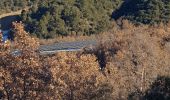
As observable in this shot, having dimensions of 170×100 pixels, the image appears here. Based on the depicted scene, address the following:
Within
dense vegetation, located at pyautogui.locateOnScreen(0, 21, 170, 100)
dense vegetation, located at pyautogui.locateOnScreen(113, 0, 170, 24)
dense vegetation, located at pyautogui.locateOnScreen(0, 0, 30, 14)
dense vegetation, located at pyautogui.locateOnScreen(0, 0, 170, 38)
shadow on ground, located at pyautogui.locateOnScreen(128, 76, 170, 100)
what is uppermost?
dense vegetation, located at pyautogui.locateOnScreen(0, 21, 170, 100)

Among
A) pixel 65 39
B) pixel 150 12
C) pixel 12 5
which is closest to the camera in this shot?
pixel 150 12

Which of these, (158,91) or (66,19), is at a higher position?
(158,91)

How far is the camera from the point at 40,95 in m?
21.0

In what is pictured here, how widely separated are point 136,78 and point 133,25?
2297cm

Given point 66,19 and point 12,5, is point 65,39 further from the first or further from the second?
point 12,5

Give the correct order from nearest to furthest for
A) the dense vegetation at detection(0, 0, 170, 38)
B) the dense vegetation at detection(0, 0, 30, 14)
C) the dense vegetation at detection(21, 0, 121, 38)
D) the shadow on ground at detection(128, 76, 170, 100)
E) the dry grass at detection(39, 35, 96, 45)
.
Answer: the shadow on ground at detection(128, 76, 170, 100) < the dry grass at detection(39, 35, 96, 45) < the dense vegetation at detection(0, 0, 170, 38) < the dense vegetation at detection(21, 0, 121, 38) < the dense vegetation at detection(0, 0, 30, 14)

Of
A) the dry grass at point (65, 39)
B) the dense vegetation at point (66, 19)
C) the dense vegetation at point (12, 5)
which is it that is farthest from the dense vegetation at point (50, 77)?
the dense vegetation at point (12, 5)

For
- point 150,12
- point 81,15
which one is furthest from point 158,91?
point 81,15

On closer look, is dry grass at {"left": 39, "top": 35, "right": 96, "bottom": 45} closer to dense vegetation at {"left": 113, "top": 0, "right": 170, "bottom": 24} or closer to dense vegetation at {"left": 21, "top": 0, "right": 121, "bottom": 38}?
dense vegetation at {"left": 21, "top": 0, "right": 121, "bottom": 38}

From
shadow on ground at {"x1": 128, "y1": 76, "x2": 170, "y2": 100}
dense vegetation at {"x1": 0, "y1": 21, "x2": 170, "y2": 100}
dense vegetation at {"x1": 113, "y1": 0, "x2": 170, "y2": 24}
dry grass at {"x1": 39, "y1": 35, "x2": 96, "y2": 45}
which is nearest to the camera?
dense vegetation at {"x1": 0, "y1": 21, "x2": 170, "y2": 100}

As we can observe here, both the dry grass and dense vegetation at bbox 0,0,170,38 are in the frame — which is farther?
dense vegetation at bbox 0,0,170,38

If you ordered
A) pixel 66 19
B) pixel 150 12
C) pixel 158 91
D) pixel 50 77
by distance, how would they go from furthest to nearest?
1. pixel 66 19
2. pixel 150 12
3. pixel 158 91
4. pixel 50 77

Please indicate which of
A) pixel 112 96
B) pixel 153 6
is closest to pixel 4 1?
pixel 153 6

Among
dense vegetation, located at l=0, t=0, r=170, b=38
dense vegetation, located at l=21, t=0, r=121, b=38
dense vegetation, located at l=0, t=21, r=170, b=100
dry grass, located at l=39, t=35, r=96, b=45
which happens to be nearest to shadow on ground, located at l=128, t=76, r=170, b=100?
dense vegetation, located at l=0, t=21, r=170, b=100
